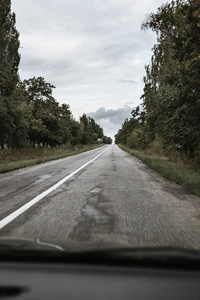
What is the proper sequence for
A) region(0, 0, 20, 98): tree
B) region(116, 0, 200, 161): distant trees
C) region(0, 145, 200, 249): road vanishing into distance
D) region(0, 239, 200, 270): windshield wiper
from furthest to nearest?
region(0, 0, 20, 98): tree < region(116, 0, 200, 161): distant trees < region(0, 145, 200, 249): road vanishing into distance < region(0, 239, 200, 270): windshield wiper

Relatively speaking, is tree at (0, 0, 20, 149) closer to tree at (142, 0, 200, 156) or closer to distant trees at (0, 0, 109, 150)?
distant trees at (0, 0, 109, 150)

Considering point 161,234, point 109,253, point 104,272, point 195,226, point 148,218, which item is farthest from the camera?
point 148,218

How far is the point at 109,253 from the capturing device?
160 cm

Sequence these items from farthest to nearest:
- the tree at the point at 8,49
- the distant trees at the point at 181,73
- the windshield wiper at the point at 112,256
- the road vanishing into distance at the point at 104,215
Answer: the tree at the point at 8,49
the distant trees at the point at 181,73
the road vanishing into distance at the point at 104,215
the windshield wiper at the point at 112,256

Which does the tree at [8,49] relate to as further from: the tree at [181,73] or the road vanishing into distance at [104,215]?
the road vanishing into distance at [104,215]

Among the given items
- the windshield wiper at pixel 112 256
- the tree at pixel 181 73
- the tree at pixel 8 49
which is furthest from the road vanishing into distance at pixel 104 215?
the tree at pixel 8 49

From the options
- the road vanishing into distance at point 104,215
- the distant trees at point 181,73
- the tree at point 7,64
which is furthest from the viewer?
the tree at point 7,64

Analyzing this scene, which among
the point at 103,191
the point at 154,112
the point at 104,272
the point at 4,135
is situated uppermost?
the point at 154,112

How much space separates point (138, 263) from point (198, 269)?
37cm

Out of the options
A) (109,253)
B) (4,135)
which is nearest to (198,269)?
(109,253)

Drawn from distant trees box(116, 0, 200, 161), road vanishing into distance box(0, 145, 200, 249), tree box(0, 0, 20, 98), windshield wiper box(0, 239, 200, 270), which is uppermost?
tree box(0, 0, 20, 98)

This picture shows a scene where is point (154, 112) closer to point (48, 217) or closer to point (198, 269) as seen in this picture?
point (48, 217)

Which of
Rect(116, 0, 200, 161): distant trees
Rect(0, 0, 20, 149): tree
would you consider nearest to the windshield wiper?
Rect(116, 0, 200, 161): distant trees

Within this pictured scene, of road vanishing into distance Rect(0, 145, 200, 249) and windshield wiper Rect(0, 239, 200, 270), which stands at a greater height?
windshield wiper Rect(0, 239, 200, 270)
